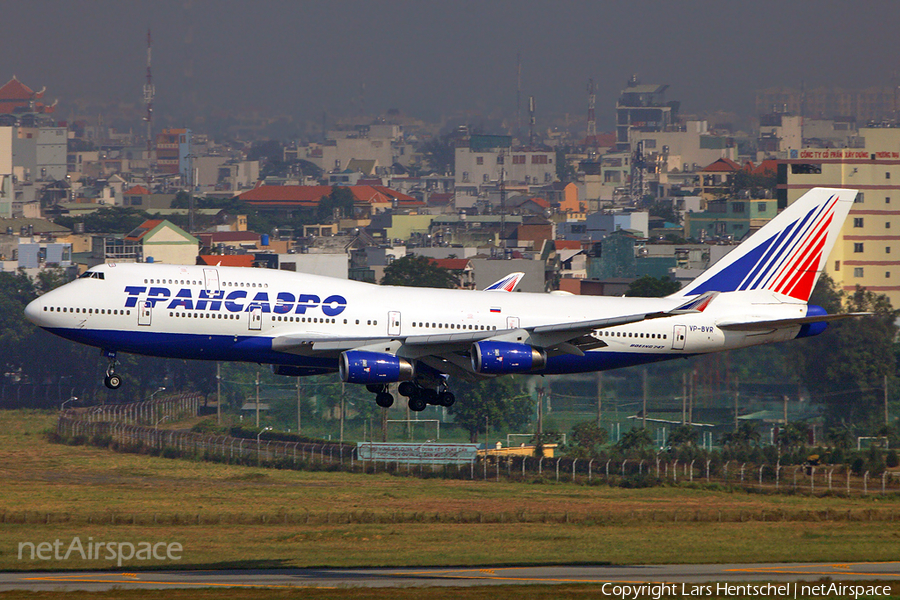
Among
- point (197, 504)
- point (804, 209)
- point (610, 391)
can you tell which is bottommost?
point (197, 504)

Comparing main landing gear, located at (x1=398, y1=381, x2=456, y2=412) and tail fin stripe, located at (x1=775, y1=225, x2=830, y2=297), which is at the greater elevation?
tail fin stripe, located at (x1=775, y1=225, x2=830, y2=297)

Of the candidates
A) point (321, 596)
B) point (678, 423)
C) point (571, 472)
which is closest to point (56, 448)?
point (571, 472)

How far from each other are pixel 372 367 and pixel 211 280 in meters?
8.60

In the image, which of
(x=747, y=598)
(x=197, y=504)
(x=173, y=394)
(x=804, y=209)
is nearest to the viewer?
(x=747, y=598)

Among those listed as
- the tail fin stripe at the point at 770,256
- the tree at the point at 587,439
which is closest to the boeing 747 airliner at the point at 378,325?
the tail fin stripe at the point at 770,256

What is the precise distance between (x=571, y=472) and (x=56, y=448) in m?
47.9

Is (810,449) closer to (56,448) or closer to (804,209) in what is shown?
(804,209)

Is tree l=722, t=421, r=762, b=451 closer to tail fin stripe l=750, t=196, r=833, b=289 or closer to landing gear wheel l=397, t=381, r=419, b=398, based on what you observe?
tail fin stripe l=750, t=196, r=833, b=289

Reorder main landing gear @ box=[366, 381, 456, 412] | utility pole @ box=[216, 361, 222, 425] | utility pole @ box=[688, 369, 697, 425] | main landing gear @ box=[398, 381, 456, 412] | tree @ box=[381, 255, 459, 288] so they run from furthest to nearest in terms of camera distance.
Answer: tree @ box=[381, 255, 459, 288], utility pole @ box=[216, 361, 222, 425], utility pole @ box=[688, 369, 697, 425], main landing gear @ box=[398, 381, 456, 412], main landing gear @ box=[366, 381, 456, 412]

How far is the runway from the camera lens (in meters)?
55.5

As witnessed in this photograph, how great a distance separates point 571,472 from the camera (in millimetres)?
99000

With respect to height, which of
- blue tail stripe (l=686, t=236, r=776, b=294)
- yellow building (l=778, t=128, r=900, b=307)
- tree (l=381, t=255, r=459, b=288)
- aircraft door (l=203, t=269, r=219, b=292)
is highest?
yellow building (l=778, t=128, r=900, b=307)

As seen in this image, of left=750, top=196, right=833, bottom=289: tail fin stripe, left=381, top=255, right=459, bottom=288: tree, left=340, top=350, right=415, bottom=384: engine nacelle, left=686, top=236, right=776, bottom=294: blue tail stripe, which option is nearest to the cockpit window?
left=340, top=350, right=415, bottom=384: engine nacelle

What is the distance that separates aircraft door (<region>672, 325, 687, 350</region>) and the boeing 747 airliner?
50mm
